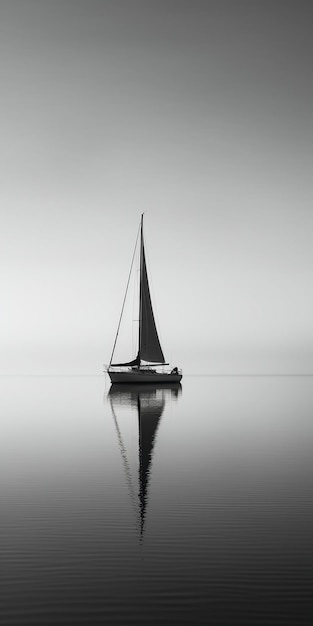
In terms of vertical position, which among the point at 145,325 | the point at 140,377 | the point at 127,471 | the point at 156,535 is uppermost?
the point at 145,325

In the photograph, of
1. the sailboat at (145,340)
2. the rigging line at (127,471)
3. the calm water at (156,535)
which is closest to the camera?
the calm water at (156,535)

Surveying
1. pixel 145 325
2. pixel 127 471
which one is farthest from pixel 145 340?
pixel 127 471

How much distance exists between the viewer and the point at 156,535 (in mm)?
14703

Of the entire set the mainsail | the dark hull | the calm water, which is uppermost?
the mainsail

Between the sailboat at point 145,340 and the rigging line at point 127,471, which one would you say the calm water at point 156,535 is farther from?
the sailboat at point 145,340

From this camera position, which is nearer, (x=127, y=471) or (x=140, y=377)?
(x=127, y=471)

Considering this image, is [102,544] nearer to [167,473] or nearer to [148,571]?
[148,571]

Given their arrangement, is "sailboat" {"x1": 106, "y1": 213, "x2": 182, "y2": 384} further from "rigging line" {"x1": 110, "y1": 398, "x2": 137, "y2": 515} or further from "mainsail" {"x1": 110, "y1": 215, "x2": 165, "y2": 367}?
"rigging line" {"x1": 110, "y1": 398, "x2": 137, "y2": 515}

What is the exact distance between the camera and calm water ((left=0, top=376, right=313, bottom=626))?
33.3ft

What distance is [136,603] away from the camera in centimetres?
1023

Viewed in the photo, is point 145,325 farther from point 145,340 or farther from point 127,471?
point 127,471

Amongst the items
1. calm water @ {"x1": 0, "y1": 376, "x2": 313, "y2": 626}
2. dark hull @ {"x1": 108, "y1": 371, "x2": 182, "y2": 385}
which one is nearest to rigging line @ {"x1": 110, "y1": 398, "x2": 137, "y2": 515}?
calm water @ {"x1": 0, "y1": 376, "x2": 313, "y2": 626}

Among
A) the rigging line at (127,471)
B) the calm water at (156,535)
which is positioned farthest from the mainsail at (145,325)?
the calm water at (156,535)

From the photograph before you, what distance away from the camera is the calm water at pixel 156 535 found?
10.1 metres
